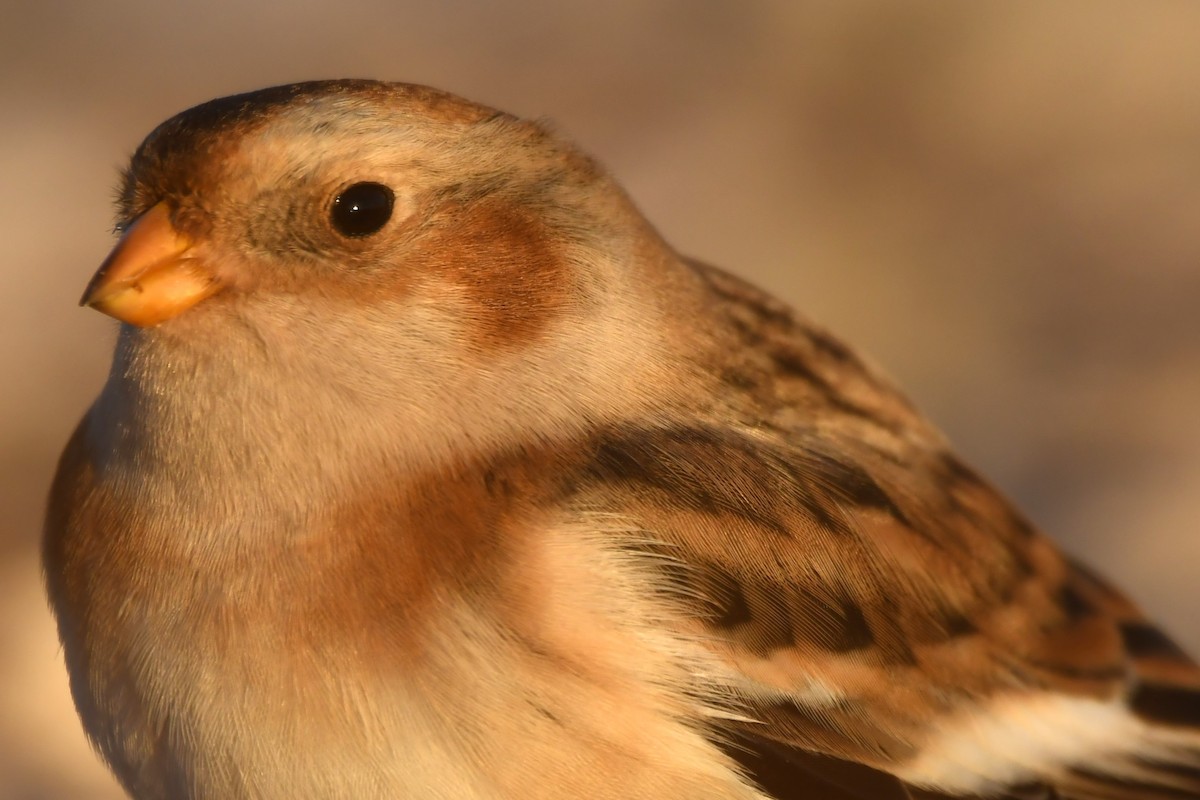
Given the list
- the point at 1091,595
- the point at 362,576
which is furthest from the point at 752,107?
the point at 362,576

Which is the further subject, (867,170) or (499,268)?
(867,170)

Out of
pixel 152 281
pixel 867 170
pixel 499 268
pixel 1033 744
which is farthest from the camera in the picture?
pixel 867 170

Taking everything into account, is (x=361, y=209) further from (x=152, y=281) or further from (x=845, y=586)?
(x=845, y=586)

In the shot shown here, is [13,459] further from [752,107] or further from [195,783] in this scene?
[752,107]

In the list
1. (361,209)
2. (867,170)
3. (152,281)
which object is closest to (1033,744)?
(361,209)

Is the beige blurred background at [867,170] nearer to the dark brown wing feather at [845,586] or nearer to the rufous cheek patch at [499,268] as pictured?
the dark brown wing feather at [845,586]

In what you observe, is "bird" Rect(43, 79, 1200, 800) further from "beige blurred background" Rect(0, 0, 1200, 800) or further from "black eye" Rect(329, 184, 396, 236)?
"beige blurred background" Rect(0, 0, 1200, 800)
